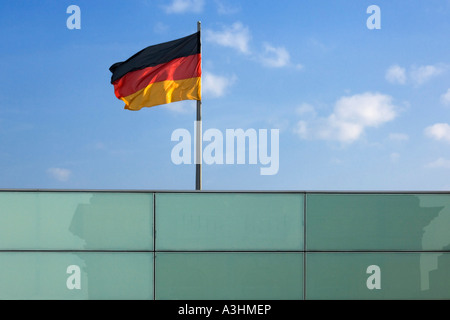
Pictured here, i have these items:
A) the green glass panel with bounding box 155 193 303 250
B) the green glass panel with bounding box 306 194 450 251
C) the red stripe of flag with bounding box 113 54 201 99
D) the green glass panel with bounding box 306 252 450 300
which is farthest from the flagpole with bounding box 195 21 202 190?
the green glass panel with bounding box 306 252 450 300

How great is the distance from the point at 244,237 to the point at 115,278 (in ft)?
8.77

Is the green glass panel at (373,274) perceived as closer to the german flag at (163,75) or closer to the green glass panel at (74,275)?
the green glass panel at (74,275)

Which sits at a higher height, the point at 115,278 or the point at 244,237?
the point at 244,237

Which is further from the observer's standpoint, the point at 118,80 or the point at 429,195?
the point at 118,80

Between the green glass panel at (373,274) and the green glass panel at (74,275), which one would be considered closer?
the green glass panel at (74,275)

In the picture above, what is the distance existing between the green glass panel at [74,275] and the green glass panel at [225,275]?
1.29ft

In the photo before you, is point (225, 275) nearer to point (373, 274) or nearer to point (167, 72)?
point (373, 274)

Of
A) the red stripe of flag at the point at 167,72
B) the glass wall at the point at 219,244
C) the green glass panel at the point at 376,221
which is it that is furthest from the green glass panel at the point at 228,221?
the red stripe of flag at the point at 167,72

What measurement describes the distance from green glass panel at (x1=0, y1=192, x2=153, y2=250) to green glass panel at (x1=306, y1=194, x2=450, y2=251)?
3.35m

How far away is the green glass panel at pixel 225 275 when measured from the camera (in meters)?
8.73

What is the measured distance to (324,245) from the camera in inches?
346
